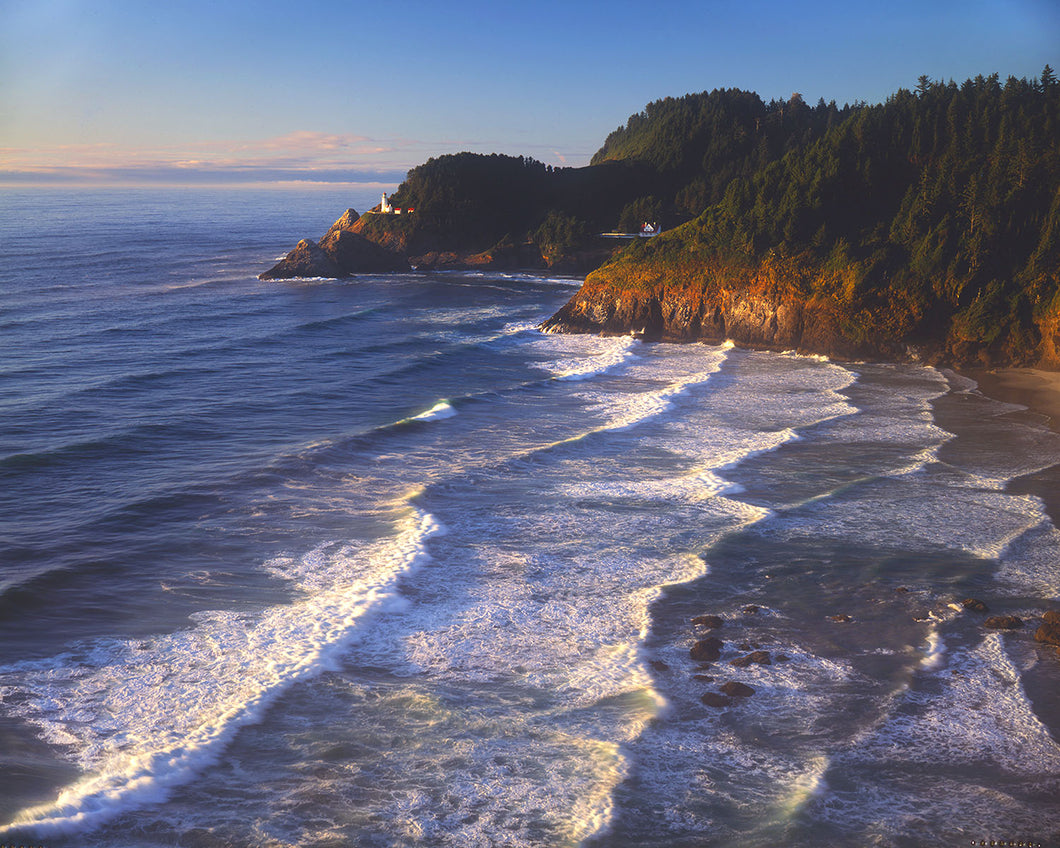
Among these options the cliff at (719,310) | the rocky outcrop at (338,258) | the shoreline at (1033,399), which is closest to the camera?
the shoreline at (1033,399)

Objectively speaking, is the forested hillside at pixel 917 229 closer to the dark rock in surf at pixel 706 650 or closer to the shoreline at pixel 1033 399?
the shoreline at pixel 1033 399

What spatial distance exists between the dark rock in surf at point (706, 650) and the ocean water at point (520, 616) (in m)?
0.21

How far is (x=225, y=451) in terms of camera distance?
30062 millimetres

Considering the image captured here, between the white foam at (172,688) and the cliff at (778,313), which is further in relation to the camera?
the cliff at (778,313)

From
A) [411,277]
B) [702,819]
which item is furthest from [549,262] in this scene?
[702,819]

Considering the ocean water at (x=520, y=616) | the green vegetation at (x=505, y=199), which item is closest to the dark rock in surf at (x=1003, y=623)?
the ocean water at (x=520, y=616)

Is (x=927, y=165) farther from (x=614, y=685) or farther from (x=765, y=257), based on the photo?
(x=614, y=685)

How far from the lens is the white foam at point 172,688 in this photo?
Result: 11898 mm

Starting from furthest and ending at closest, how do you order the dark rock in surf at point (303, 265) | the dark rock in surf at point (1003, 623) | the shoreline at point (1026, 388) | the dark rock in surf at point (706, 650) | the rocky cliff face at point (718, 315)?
the dark rock in surf at point (303, 265) → the rocky cliff face at point (718, 315) → the shoreline at point (1026, 388) → the dark rock in surf at point (1003, 623) → the dark rock in surf at point (706, 650)

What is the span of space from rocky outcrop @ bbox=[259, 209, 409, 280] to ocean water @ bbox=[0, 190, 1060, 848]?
52146 millimetres

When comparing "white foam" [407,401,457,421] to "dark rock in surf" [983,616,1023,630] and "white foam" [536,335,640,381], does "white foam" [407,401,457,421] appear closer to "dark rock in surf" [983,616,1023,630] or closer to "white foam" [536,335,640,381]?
"white foam" [536,335,640,381]

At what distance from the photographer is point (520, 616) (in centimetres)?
1744

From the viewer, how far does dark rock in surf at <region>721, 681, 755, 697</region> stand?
14461mm

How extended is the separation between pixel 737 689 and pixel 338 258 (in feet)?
296
